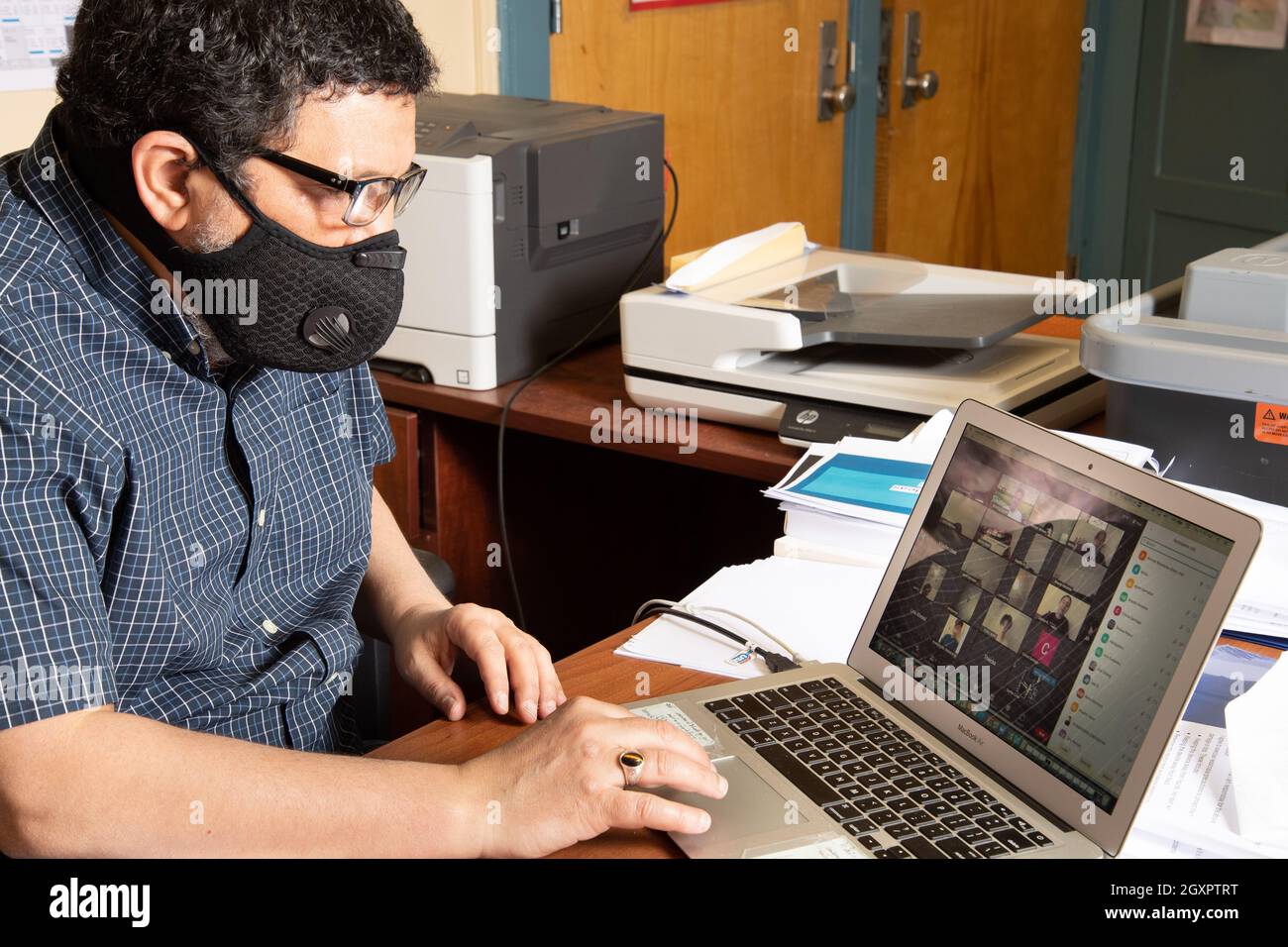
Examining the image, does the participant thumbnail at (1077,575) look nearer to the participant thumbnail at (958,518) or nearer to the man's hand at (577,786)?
the participant thumbnail at (958,518)

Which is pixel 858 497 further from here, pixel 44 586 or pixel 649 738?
pixel 44 586

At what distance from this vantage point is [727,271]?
1.97 metres

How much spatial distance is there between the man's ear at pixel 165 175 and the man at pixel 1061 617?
723mm

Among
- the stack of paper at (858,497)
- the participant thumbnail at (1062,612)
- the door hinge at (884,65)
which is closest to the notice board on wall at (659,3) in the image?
the door hinge at (884,65)

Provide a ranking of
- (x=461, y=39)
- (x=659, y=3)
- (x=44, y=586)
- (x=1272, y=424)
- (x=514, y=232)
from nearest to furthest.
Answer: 1. (x=44, y=586)
2. (x=1272, y=424)
3. (x=514, y=232)
4. (x=461, y=39)
5. (x=659, y=3)

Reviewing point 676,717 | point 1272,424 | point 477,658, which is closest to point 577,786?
point 676,717

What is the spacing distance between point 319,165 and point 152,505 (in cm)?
29

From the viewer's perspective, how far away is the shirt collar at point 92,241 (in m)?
1.06

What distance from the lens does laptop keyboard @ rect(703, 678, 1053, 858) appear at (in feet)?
3.03

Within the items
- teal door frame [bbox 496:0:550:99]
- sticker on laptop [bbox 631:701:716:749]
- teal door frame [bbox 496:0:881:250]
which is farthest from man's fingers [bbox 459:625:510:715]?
teal door frame [bbox 496:0:881:250]

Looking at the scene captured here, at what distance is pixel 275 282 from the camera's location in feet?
3.68

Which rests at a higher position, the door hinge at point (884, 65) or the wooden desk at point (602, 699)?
the door hinge at point (884, 65)
